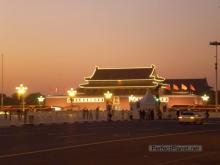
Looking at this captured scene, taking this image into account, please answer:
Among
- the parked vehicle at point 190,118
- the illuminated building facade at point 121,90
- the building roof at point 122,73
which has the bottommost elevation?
the parked vehicle at point 190,118

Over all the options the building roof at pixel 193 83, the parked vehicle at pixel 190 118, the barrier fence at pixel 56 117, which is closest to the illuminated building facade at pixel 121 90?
the building roof at pixel 193 83

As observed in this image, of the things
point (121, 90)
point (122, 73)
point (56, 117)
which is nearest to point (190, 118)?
point (56, 117)

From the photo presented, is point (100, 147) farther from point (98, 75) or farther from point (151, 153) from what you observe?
point (98, 75)

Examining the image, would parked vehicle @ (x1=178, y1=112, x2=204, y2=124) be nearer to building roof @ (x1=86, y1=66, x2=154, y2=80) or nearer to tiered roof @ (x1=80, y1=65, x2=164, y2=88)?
tiered roof @ (x1=80, y1=65, x2=164, y2=88)

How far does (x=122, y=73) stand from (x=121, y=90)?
451cm

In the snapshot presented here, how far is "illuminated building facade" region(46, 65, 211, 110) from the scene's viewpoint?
151500 mm

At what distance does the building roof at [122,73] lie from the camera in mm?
153250

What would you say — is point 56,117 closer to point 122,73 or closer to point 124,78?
point 124,78

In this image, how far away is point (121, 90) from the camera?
153 meters

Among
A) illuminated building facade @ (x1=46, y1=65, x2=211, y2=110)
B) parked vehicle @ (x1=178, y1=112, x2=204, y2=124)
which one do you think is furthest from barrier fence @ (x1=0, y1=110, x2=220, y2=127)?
illuminated building facade @ (x1=46, y1=65, x2=211, y2=110)

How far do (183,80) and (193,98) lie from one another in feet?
75.6

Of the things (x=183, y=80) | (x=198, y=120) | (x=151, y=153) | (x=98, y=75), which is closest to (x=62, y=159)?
(x=151, y=153)

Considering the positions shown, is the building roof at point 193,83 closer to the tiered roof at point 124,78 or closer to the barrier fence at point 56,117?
the tiered roof at point 124,78

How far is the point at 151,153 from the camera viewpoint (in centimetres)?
2417
